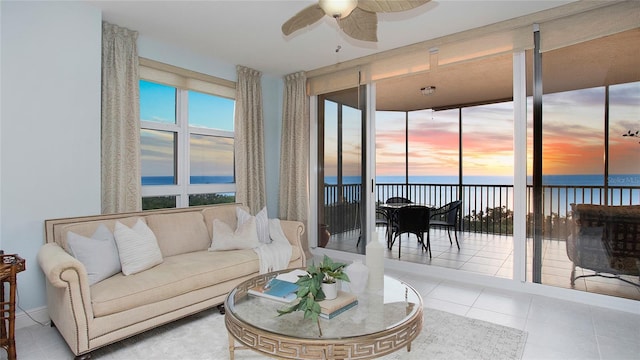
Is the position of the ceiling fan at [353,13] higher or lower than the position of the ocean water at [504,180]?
higher

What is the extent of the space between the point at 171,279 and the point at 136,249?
0.38 m

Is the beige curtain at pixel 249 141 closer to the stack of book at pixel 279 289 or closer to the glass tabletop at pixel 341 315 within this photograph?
the stack of book at pixel 279 289

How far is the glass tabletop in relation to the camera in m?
1.62

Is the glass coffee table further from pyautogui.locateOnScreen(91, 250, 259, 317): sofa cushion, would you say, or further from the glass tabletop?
pyautogui.locateOnScreen(91, 250, 259, 317): sofa cushion

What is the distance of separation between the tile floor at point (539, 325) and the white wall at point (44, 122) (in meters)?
0.60

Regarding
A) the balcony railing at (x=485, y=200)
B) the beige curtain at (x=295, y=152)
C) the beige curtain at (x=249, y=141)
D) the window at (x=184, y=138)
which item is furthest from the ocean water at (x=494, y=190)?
the window at (x=184, y=138)

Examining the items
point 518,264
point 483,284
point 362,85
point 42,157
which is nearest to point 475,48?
point 362,85

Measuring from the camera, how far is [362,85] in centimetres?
439

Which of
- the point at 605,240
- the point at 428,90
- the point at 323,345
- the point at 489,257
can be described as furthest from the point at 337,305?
the point at 428,90

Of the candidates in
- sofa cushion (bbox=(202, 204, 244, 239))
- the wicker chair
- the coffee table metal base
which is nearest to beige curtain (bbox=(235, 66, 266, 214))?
sofa cushion (bbox=(202, 204, 244, 239))

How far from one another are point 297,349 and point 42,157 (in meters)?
2.56

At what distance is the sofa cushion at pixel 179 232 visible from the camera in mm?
3031

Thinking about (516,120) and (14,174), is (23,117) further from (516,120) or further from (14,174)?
(516,120)

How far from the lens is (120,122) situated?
327cm
